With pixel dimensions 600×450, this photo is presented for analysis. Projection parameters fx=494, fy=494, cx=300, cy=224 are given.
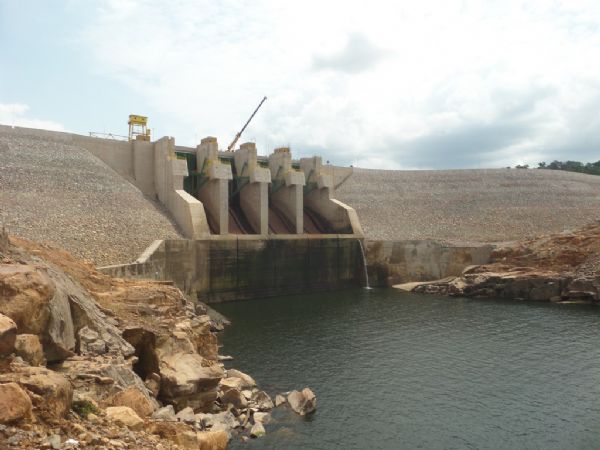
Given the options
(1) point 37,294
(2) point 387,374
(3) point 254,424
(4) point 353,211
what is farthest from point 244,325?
(4) point 353,211

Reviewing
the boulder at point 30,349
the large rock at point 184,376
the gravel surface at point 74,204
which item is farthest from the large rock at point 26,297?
the gravel surface at point 74,204

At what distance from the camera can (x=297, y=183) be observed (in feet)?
159

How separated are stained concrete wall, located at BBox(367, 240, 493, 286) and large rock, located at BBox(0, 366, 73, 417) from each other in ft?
135

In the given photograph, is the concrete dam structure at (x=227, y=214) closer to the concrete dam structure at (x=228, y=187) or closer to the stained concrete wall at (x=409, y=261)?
the concrete dam structure at (x=228, y=187)

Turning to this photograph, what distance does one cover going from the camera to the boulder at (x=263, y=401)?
16612 mm

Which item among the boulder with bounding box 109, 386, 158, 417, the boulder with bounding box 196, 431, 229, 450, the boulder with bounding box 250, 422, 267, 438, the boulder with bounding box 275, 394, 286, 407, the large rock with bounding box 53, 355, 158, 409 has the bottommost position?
the boulder with bounding box 250, 422, 267, 438

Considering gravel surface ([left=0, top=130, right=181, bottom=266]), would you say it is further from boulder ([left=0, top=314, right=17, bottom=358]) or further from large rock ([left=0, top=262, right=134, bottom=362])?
boulder ([left=0, top=314, right=17, bottom=358])

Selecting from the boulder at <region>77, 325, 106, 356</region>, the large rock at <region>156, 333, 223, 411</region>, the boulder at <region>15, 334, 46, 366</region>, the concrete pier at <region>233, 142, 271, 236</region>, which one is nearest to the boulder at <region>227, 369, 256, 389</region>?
the large rock at <region>156, 333, 223, 411</region>

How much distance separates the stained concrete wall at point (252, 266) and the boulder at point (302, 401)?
14507 millimetres

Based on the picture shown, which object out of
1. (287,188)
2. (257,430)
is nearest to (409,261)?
(287,188)

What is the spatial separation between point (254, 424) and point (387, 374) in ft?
→ 23.7

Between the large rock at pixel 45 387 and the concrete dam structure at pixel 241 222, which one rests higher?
the concrete dam structure at pixel 241 222

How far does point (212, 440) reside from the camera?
39.3 ft

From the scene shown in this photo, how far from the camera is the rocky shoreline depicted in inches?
315
